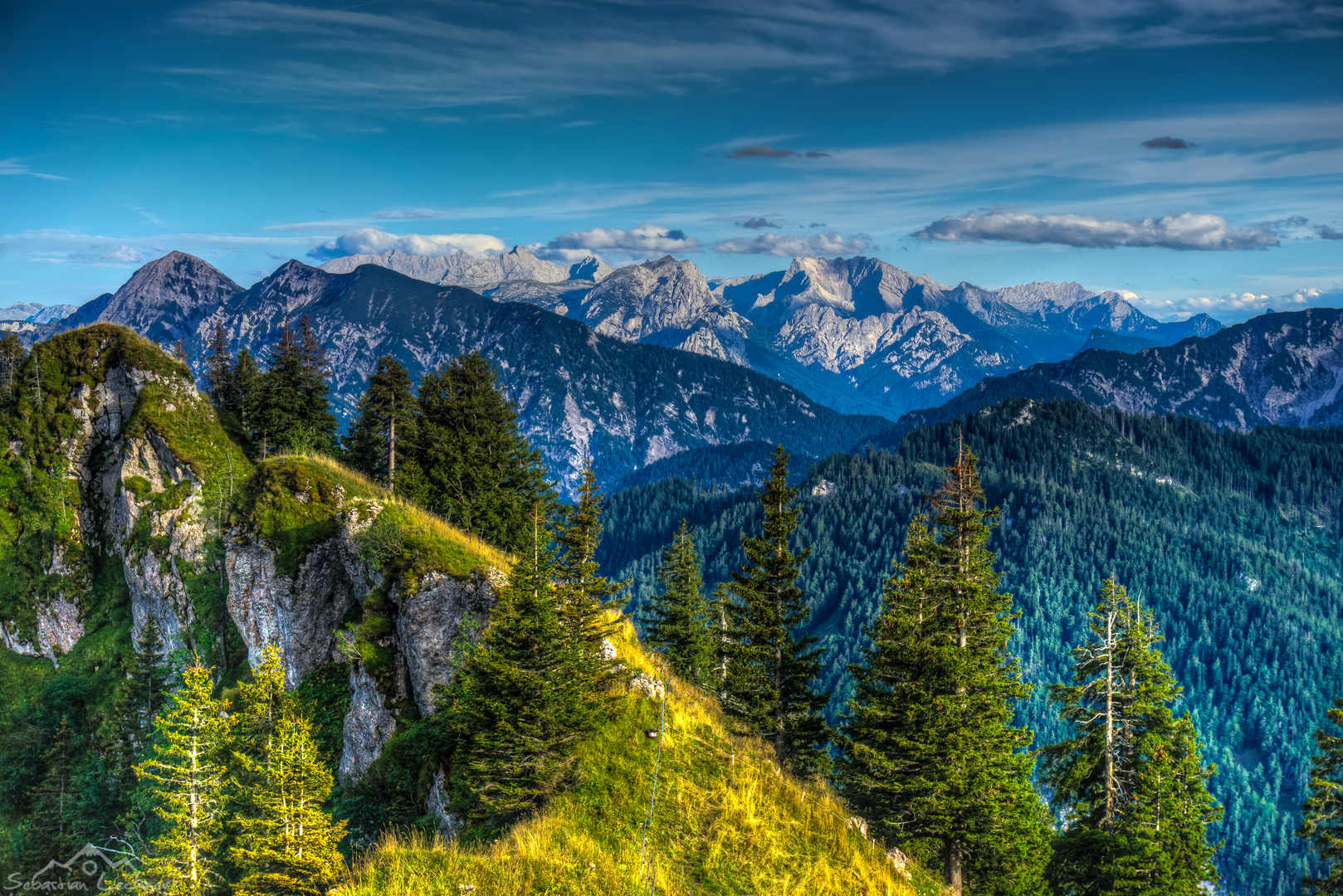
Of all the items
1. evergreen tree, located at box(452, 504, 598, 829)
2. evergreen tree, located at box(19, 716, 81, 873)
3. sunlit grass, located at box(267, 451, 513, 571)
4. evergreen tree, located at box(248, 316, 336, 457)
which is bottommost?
evergreen tree, located at box(19, 716, 81, 873)

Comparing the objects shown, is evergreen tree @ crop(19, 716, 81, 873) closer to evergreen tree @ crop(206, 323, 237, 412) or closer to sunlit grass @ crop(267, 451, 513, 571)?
sunlit grass @ crop(267, 451, 513, 571)

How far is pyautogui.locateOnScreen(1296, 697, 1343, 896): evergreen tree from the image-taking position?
80.8 ft

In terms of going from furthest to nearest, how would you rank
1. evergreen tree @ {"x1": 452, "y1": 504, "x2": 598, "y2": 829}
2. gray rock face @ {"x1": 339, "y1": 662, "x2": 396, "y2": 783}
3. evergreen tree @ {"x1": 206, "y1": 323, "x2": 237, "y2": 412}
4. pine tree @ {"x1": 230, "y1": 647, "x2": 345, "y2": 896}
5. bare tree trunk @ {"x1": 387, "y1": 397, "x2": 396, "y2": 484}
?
evergreen tree @ {"x1": 206, "y1": 323, "x2": 237, "y2": 412} → bare tree trunk @ {"x1": 387, "y1": 397, "x2": 396, "y2": 484} → gray rock face @ {"x1": 339, "y1": 662, "x2": 396, "y2": 783} → evergreen tree @ {"x1": 452, "y1": 504, "x2": 598, "y2": 829} → pine tree @ {"x1": 230, "y1": 647, "x2": 345, "y2": 896}

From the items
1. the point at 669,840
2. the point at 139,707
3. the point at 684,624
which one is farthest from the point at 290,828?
the point at 139,707

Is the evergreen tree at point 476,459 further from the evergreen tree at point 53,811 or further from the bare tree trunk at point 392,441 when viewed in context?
the evergreen tree at point 53,811

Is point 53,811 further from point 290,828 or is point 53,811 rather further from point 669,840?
point 669,840

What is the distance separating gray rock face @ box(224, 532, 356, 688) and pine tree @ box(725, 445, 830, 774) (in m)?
20.8

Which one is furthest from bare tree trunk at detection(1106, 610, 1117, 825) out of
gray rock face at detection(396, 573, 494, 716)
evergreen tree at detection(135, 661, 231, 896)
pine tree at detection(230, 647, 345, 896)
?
evergreen tree at detection(135, 661, 231, 896)

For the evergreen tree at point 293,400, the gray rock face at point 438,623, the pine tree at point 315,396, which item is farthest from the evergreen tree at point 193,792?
the pine tree at point 315,396

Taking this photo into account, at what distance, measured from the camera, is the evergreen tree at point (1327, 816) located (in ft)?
80.8

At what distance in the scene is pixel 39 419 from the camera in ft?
182

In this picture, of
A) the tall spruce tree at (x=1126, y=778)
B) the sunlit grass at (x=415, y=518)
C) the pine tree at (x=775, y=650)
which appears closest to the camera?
the tall spruce tree at (x=1126, y=778)

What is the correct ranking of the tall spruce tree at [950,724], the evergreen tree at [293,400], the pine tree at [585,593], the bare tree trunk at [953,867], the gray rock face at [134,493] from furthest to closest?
the evergreen tree at [293,400] → the gray rock face at [134,493] → the bare tree trunk at [953,867] → the tall spruce tree at [950,724] → the pine tree at [585,593]

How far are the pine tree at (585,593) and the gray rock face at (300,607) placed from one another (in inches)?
549
